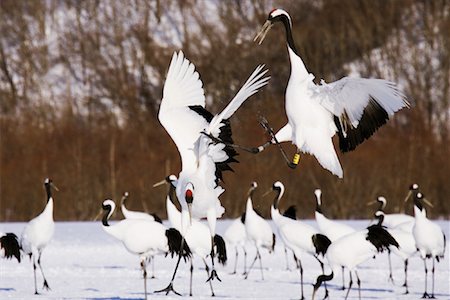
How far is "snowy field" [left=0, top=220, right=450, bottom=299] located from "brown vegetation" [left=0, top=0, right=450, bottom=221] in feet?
10.9

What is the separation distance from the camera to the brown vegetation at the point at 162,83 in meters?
17.8

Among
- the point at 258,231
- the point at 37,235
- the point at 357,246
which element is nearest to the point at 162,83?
the point at 258,231

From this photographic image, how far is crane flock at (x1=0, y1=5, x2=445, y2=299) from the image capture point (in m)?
7.06

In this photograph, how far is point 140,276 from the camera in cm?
1110

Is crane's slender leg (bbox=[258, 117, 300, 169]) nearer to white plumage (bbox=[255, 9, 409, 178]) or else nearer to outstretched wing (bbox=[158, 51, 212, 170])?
white plumage (bbox=[255, 9, 409, 178])

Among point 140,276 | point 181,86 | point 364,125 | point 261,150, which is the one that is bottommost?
point 140,276

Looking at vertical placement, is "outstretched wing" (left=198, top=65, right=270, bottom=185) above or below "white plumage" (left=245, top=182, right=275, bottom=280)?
above

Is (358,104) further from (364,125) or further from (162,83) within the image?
(162,83)

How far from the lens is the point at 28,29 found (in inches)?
1073

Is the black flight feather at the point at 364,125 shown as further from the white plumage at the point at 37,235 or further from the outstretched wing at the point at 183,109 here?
the white plumage at the point at 37,235

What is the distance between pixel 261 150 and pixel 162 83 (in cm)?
1826

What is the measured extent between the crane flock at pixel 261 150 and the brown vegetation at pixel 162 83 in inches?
195

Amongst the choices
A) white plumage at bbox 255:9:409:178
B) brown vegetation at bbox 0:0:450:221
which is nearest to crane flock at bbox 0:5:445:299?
white plumage at bbox 255:9:409:178

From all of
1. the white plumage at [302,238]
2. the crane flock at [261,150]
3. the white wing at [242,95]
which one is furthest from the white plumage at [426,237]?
the white wing at [242,95]
